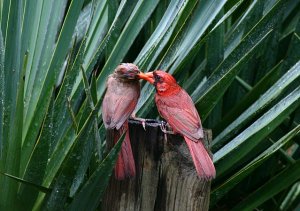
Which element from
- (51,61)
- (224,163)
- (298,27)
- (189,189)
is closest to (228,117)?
(224,163)

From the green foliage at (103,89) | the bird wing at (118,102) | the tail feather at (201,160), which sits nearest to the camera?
the tail feather at (201,160)

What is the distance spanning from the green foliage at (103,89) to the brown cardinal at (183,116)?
0.76 ft

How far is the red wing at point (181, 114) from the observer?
2.49m

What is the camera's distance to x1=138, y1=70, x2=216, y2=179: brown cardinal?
94.4 inches

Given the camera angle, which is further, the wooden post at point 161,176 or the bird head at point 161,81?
the bird head at point 161,81

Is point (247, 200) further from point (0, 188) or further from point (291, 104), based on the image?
point (0, 188)

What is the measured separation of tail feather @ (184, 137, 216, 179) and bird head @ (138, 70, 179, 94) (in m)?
0.32

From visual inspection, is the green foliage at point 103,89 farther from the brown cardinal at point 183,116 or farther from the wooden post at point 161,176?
the brown cardinal at point 183,116

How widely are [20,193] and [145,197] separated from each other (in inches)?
20.9

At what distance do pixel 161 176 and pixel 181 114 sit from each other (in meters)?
0.22

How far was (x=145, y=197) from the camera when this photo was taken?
8.33 ft

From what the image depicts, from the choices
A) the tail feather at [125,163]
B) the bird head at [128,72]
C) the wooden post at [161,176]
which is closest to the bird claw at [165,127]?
the wooden post at [161,176]

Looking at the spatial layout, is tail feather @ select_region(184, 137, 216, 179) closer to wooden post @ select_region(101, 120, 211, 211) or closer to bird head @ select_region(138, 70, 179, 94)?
wooden post @ select_region(101, 120, 211, 211)

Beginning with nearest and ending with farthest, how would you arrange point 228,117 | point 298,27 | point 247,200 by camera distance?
point 247,200 < point 228,117 < point 298,27
